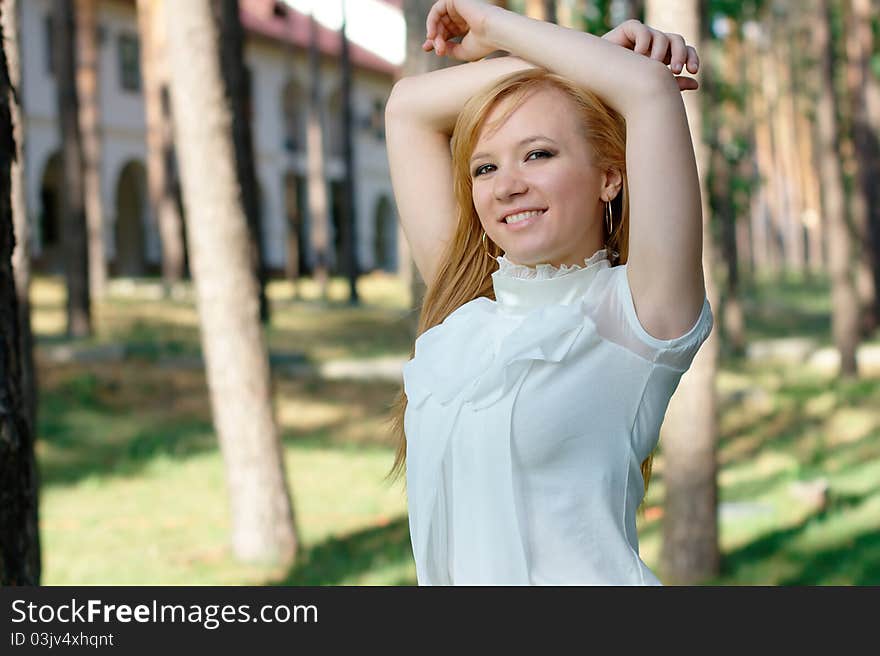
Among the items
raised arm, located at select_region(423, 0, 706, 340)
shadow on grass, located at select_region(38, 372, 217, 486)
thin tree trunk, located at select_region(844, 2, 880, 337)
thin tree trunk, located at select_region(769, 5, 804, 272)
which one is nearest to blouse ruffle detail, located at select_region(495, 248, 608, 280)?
raised arm, located at select_region(423, 0, 706, 340)

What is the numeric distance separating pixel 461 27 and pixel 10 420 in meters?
1.84

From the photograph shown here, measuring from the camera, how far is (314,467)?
37.3ft

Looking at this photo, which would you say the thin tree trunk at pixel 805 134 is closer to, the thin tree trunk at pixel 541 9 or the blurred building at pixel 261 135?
the blurred building at pixel 261 135

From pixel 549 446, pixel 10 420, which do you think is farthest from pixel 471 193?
pixel 10 420

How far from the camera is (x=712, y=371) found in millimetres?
7316

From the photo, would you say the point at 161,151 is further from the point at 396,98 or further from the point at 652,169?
the point at 652,169

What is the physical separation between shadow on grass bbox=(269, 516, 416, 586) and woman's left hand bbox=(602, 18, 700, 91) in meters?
5.61

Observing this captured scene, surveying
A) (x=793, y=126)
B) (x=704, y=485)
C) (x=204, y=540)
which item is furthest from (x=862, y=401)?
(x=793, y=126)

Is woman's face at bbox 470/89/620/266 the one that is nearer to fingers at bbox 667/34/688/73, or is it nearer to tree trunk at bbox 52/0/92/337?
fingers at bbox 667/34/688/73

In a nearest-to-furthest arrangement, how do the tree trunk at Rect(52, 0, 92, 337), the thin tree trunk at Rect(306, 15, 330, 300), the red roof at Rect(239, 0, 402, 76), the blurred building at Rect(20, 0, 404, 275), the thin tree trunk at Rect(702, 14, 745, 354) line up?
the tree trunk at Rect(52, 0, 92, 337), the thin tree trunk at Rect(702, 14, 745, 354), the thin tree trunk at Rect(306, 15, 330, 300), the blurred building at Rect(20, 0, 404, 275), the red roof at Rect(239, 0, 402, 76)

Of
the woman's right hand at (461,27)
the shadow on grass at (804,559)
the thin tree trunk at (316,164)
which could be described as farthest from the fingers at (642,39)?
the thin tree trunk at (316,164)

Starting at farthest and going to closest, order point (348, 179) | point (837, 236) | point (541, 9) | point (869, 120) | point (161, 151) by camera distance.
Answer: point (348, 179) < point (161, 151) < point (869, 120) < point (837, 236) < point (541, 9)

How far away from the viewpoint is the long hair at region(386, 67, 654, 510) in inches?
80.0

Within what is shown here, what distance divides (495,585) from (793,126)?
5372 centimetres
